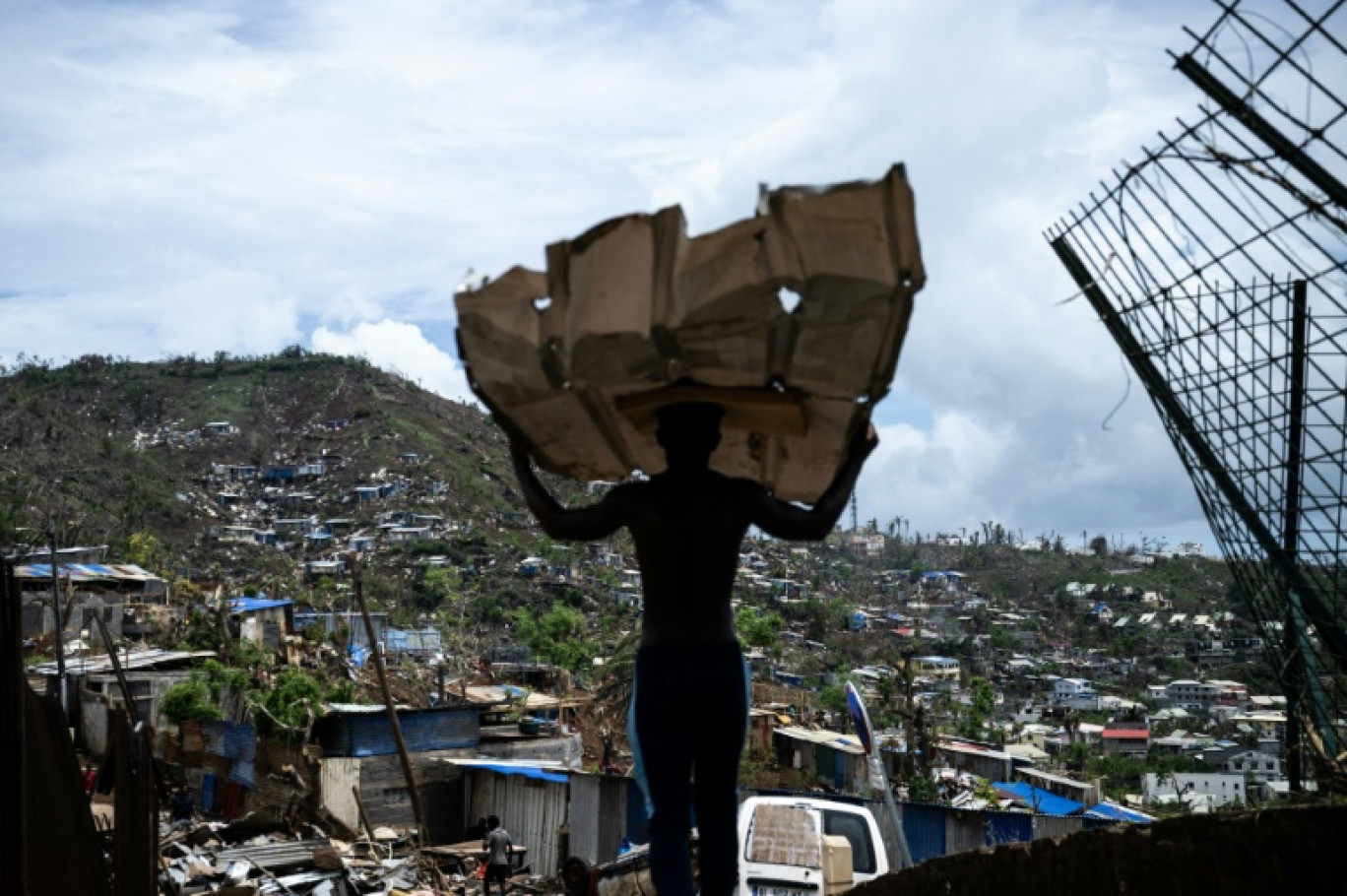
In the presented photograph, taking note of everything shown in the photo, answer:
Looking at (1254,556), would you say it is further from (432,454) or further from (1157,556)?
(1157,556)

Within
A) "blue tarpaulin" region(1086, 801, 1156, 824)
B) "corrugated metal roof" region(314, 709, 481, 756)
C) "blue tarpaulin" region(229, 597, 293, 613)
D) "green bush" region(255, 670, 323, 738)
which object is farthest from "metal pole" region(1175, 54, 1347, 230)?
"blue tarpaulin" region(229, 597, 293, 613)

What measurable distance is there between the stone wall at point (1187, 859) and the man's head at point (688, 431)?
1.21 m

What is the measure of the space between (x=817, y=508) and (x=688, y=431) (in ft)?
1.22

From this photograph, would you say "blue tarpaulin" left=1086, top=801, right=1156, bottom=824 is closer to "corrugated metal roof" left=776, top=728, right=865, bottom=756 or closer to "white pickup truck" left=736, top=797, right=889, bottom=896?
"corrugated metal roof" left=776, top=728, right=865, bottom=756

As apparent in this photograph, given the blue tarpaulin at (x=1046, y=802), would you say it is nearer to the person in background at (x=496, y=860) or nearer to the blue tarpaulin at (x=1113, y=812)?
the blue tarpaulin at (x=1113, y=812)

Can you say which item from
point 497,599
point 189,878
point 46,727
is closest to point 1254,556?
point 46,727

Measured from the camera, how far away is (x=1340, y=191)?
20.1 ft

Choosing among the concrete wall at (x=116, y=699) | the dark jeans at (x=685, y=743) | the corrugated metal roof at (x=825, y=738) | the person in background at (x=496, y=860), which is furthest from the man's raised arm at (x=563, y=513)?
the corrugated metal roof at (x=825, y=738)

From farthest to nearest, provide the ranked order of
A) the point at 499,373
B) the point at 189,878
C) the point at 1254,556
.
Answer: the point at 189,878
the point at 1254,556
the point at 499,373

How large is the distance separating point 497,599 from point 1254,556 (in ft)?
222

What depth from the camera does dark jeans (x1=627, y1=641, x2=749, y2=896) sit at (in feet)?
10.5

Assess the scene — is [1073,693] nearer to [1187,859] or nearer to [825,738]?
[825,738]

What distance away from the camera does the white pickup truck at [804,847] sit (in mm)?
6992

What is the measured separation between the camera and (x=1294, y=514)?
698cm
